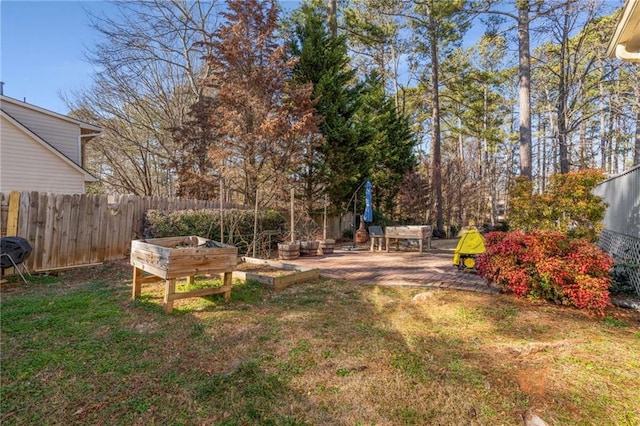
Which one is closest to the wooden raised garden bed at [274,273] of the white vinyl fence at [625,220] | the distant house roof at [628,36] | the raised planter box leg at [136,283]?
the raised planter box leg at [136,283]

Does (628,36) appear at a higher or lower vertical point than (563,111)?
lower

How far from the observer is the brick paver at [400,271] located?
5.63 metres

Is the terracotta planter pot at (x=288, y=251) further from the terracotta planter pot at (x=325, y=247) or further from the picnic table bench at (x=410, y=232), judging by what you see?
the picnic table bench at (x=410, y=232)

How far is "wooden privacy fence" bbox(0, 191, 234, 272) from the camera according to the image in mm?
5988

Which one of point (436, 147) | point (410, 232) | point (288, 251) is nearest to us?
point (288, 251)

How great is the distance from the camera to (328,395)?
2506 mm

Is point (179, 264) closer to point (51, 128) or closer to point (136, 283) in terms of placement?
point (136, 283)

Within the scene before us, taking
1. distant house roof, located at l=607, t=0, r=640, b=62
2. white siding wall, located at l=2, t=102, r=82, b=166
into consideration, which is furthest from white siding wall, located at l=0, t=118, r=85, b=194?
distant house roof, located at l=607, t=0, r=640, b=62

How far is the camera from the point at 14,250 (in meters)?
5.47

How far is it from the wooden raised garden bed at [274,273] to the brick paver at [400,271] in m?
0.63

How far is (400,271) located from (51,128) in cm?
1391

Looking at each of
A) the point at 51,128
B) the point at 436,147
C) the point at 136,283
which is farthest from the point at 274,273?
the point at 436,147

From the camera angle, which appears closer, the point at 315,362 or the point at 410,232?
the point at 315,362

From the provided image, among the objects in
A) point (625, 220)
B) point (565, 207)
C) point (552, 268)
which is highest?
point (565, 207)
